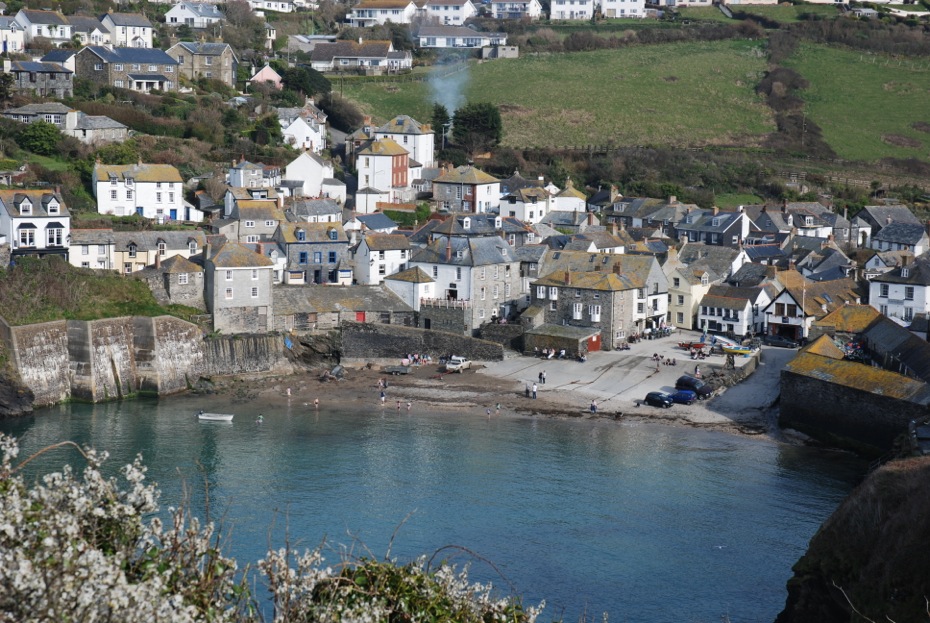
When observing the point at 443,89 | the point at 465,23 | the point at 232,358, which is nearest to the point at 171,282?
the point at 232,358

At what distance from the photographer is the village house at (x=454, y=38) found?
323 ft

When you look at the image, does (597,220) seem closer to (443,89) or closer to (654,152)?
(654,152)

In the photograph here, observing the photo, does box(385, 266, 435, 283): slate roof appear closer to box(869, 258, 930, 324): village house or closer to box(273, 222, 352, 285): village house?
box(273, 222, 352, 285): village house

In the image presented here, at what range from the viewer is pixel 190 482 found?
109 ft

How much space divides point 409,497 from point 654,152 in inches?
1988

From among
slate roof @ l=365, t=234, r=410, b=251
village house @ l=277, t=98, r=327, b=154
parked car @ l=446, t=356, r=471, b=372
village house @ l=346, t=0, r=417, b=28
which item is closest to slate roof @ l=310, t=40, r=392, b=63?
village house @ l=346, t=0, r=417, b=28

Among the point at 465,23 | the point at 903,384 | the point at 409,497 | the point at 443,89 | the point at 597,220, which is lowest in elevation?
the point at 409,497

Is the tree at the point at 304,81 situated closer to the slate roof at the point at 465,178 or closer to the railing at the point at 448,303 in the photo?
the slate roof at the point at 465,178

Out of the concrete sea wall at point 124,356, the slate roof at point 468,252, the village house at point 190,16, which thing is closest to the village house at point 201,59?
the village house at point 190,16

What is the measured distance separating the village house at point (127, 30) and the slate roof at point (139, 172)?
2588 centimetres

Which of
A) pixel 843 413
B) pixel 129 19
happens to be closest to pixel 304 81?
pixel 129 19

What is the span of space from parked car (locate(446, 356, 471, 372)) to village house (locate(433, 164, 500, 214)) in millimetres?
18264

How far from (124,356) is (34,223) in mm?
7826

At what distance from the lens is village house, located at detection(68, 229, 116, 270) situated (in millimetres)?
49375
